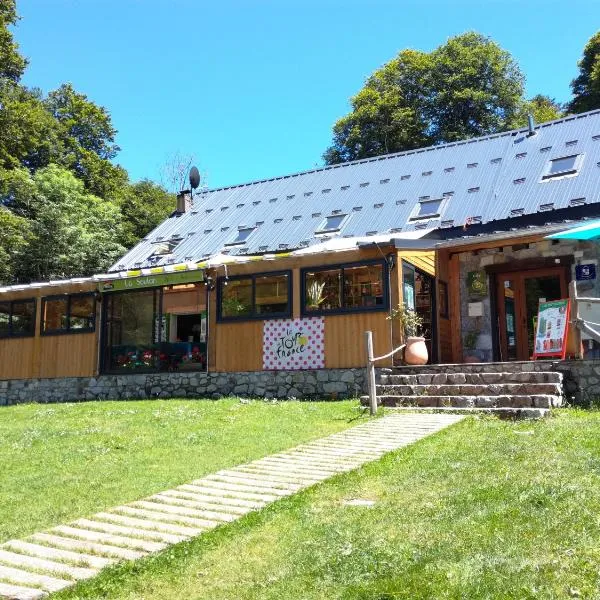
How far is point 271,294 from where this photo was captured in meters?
13.0

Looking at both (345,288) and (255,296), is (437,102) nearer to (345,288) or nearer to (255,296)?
(255,296)

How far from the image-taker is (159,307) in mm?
14406

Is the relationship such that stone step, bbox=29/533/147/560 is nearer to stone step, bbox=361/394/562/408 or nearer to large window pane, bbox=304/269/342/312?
stone step, bbox=361/394/562/408

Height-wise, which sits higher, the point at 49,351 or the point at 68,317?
the point at 68,317

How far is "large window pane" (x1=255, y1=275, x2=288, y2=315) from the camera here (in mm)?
12797

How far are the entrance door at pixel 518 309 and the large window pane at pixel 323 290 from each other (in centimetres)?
348

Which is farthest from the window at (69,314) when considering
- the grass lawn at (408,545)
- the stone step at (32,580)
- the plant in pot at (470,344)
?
the stone step at (32,580)

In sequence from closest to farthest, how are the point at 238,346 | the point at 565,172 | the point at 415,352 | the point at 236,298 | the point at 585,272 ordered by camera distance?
1. the point at 415,352
2. the point at 585,272
3. the point at 238,346
4. the point at 236,298
5. the point at 565,172

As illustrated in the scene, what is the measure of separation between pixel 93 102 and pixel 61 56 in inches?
874

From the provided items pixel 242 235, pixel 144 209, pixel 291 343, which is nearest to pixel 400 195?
pixel 242 235

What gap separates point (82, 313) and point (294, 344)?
5.85 meters

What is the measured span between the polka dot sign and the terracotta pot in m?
1.81

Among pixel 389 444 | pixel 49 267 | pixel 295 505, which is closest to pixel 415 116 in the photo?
pixel 49 267

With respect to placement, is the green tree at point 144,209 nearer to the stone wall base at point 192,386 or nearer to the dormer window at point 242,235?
the dormer window at point 242,235
